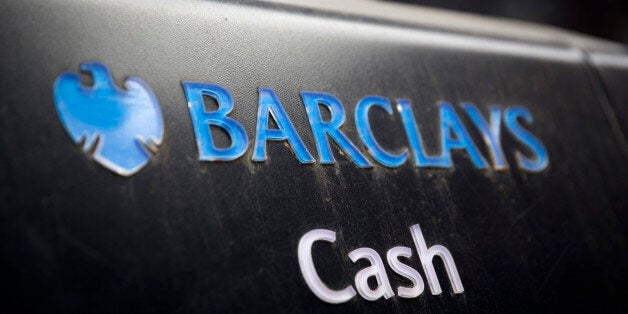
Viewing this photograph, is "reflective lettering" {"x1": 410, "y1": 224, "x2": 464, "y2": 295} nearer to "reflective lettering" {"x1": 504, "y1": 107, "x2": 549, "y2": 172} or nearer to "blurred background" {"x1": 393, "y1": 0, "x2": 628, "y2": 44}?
"reflective lettering" {"x1": 504, "y1": 107, "x2": 549, "y2": 172}

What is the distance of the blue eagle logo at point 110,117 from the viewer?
86cm

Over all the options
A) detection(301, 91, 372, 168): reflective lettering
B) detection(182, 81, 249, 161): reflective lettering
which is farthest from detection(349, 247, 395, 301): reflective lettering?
detection(182, 81, 249, 161): reflective lettering

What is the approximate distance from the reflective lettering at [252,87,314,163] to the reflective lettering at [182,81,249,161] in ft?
0.11

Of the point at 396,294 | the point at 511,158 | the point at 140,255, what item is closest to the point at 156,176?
the point at 140,255

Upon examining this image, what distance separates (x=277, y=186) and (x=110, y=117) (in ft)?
1.02

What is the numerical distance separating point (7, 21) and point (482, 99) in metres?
1.04

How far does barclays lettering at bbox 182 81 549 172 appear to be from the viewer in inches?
38.7

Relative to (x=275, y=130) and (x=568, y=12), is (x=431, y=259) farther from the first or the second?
(x=568, y=12)

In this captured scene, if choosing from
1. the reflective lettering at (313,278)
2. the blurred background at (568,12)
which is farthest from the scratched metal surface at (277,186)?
the blurred background at (568,12)

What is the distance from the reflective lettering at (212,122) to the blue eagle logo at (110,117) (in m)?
0.07

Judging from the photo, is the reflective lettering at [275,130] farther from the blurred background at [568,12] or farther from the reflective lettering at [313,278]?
the blurred background at [568,12]

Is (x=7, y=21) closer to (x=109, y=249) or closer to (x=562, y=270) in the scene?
(x=109, y=249)

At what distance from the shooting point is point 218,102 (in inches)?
39.6

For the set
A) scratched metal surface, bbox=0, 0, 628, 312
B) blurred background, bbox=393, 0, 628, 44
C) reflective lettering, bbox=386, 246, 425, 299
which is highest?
blurred background, bbox=393, 0, 628, 44
